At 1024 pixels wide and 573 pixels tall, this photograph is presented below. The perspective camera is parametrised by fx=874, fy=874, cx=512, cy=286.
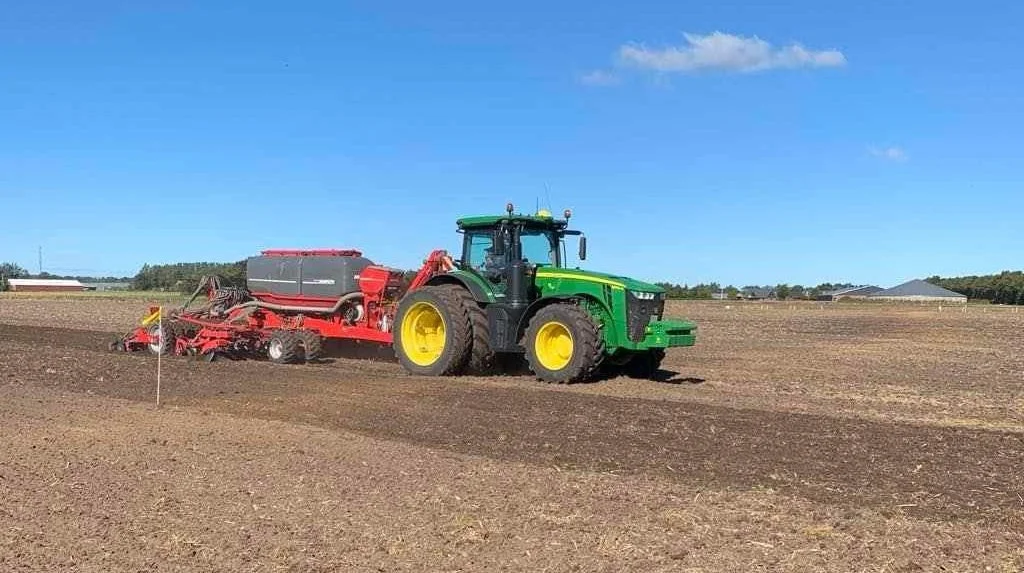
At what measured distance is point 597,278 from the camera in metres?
12.7

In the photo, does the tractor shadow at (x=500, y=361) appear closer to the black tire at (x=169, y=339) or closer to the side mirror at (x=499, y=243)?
the side mirror at (x=499, y=243)

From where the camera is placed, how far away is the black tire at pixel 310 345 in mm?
15156

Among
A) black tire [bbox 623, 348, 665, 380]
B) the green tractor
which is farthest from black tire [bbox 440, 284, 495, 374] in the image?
black tire [bbox 623, 348, 665, 380]

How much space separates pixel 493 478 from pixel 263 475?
175cm

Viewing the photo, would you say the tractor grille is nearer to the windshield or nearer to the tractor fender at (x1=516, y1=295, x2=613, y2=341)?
the tractor fender at (x1=516, y1=295, x2=613, y2=341)

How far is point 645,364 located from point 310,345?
5.79 m

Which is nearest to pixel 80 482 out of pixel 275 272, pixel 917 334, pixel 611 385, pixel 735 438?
pixel 735 438

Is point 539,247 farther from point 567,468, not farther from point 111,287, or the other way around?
point 111,287

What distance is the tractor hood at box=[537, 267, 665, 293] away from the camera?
12.5 metres

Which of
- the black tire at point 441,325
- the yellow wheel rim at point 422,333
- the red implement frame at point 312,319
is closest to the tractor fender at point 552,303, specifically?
the black tire at point 441,325

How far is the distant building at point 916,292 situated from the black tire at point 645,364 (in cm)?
9884

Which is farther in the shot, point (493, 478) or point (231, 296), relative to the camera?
point (231, 296)

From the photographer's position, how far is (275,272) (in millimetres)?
16359

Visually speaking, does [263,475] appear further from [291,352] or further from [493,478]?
[291,352]
